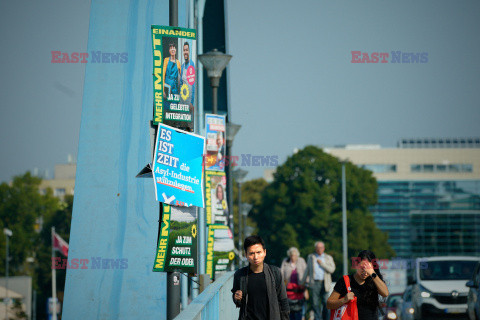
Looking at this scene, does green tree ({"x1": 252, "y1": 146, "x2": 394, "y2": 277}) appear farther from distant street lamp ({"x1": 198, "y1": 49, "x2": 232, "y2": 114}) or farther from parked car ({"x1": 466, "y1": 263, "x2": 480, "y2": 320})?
parked car ({"x1": 466, "y1": 263, "x2": 480, "y2": 320})

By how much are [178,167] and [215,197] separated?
9612 millimetres

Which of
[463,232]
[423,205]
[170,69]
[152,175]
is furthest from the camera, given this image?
[423,205]

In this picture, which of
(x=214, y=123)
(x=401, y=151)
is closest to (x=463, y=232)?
(x=401, y=151)

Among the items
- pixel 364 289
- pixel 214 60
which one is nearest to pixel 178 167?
pixel 364 289

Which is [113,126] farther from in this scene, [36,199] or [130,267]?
[36,199]

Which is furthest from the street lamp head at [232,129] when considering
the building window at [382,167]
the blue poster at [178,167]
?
the building window at [382,167]

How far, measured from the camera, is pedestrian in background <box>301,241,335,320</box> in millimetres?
16281

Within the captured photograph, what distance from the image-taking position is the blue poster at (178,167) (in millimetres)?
9375

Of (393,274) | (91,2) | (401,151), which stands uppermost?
(401,151)

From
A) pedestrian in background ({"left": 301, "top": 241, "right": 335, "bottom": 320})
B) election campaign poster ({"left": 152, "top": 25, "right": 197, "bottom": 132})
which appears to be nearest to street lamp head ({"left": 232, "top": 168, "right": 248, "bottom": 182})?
pedestrian in background ({"left": 301, "top": 241, "right": 335, "bottom": 320})

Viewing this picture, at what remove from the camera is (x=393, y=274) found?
6719 centimetres

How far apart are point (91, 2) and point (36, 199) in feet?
280

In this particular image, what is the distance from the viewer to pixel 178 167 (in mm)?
9555

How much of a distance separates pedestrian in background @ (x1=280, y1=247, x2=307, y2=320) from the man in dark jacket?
7.88 m
